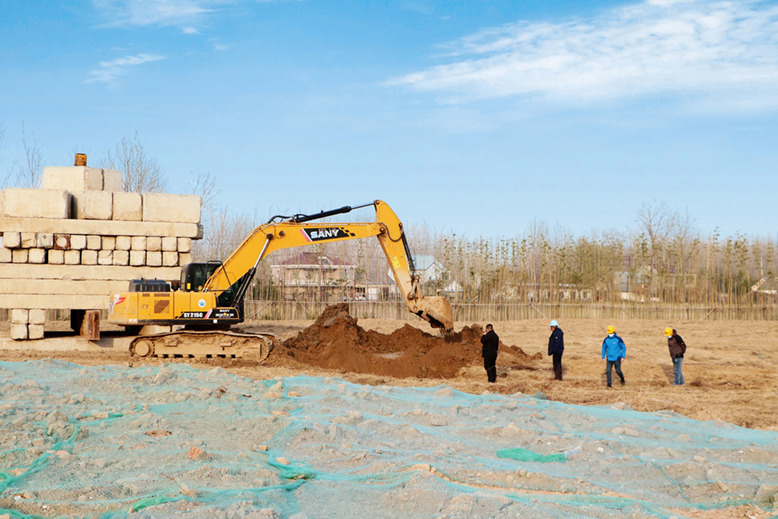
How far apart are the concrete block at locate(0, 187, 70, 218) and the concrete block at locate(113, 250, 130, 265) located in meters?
1.42

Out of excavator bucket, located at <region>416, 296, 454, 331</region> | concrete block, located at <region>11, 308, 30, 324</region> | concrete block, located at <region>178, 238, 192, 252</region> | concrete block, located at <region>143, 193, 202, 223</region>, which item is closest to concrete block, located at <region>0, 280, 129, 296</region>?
concrete block, located at <region>11, 308, 30, 324</region>

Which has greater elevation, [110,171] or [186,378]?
[110,171]

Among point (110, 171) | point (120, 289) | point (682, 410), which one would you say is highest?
point (110, 171)

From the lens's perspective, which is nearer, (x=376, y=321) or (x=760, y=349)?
(x=760, y=349)

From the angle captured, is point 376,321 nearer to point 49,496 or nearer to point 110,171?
point 110,171

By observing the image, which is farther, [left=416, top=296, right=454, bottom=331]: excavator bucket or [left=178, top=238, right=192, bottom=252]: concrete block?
[left=178, top=238, right=192, bottom=252]: concrete block

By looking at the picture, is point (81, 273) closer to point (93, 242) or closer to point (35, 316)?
point (93, 242)

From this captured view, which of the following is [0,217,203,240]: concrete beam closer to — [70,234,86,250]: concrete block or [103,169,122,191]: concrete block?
[70,234,86,250]: concrete block

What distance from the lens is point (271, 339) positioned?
13.6 m

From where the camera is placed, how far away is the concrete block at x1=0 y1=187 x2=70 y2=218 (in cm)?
1473

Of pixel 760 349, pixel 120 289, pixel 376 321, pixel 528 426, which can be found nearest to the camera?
pixel 528 426

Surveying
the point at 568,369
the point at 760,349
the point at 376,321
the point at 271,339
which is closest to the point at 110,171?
the point at 271,339

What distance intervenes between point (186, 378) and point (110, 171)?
8099 millimetres

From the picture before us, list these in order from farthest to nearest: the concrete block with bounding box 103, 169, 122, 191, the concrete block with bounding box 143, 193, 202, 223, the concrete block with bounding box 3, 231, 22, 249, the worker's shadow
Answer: the concrete block with bounding box 103, 169, 122, 191
the concrete block with bounding box 143, 193, 202, 223
the concrete block with bounding box 3, 231, 22, 249
the worker's shadow
